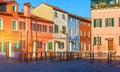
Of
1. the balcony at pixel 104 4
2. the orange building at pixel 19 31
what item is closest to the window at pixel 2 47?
the orange building at pixel 19 31

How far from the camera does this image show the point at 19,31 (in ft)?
131

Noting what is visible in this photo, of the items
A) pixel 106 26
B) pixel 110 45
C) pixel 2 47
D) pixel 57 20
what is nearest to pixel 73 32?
pixel 57 20

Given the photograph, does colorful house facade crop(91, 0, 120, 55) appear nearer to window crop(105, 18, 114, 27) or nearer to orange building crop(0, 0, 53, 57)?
window crop(105, 18, 114, 27)

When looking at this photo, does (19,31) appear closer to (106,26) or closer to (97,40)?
(97,40)

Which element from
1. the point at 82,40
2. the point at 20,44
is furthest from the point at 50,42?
the point at 82,40

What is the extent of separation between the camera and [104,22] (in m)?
42.9

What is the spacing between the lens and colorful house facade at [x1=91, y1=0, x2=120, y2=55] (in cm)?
4203

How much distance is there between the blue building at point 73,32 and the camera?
5678 centimetres

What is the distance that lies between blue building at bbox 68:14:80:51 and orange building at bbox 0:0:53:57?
1087 cm

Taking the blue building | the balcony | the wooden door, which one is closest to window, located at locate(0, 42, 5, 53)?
the balcony

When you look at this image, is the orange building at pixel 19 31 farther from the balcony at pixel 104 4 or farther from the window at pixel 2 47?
the balcony at pixel 104 4

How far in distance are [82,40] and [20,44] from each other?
25.5 metres

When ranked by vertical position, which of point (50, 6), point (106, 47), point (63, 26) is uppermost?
point (50, 6)

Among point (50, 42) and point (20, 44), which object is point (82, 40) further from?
point (20, 44)
